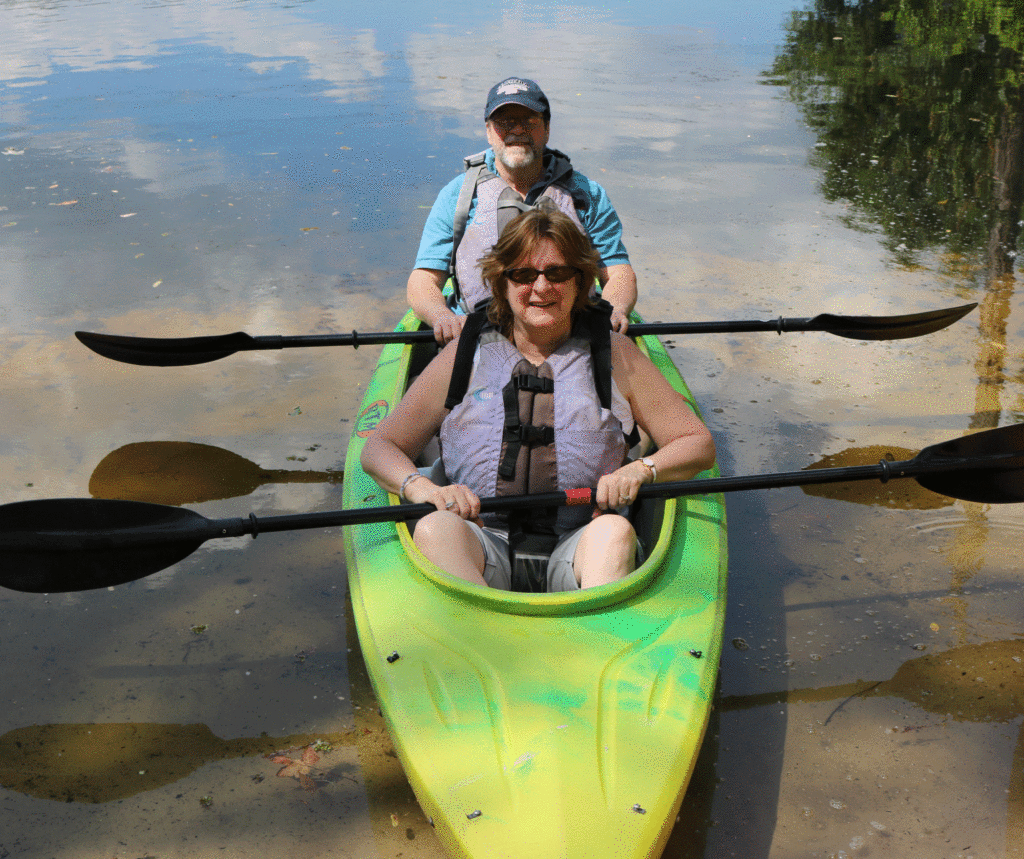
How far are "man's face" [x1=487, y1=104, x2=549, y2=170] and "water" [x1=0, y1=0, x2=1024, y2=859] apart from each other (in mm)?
1448

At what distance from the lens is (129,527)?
9.33ft

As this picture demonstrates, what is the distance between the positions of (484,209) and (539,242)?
4.53ft

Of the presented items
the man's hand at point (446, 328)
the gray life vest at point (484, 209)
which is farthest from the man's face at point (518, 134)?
the man's hand at point (446, 328)

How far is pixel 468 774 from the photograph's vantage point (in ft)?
6.97

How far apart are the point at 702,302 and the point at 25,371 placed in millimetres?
3662

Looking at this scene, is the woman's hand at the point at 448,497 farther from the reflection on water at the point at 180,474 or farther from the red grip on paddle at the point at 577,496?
the reflection on water at the point at 180,474

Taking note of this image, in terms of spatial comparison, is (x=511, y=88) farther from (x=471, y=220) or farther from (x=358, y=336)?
(x=358, y=336)

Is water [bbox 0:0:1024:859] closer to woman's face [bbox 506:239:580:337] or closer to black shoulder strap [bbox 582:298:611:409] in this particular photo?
black shoulder strap [bbox 582:298:611:409]

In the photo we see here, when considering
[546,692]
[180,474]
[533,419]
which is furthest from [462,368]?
[180,474]

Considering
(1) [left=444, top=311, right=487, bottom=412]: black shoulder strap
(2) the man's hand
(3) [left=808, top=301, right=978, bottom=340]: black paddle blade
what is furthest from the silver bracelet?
(3) [left=808, top=301, right=978, bottom=340]: black paddle blade

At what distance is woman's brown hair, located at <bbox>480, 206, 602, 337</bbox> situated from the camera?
2.66 metres

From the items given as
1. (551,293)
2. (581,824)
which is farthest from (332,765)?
(551,293)

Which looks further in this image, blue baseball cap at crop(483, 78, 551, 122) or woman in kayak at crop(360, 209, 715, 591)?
blue baseball cap at crop(483, 78, 551, 122)

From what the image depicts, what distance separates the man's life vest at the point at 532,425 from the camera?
110 inches
